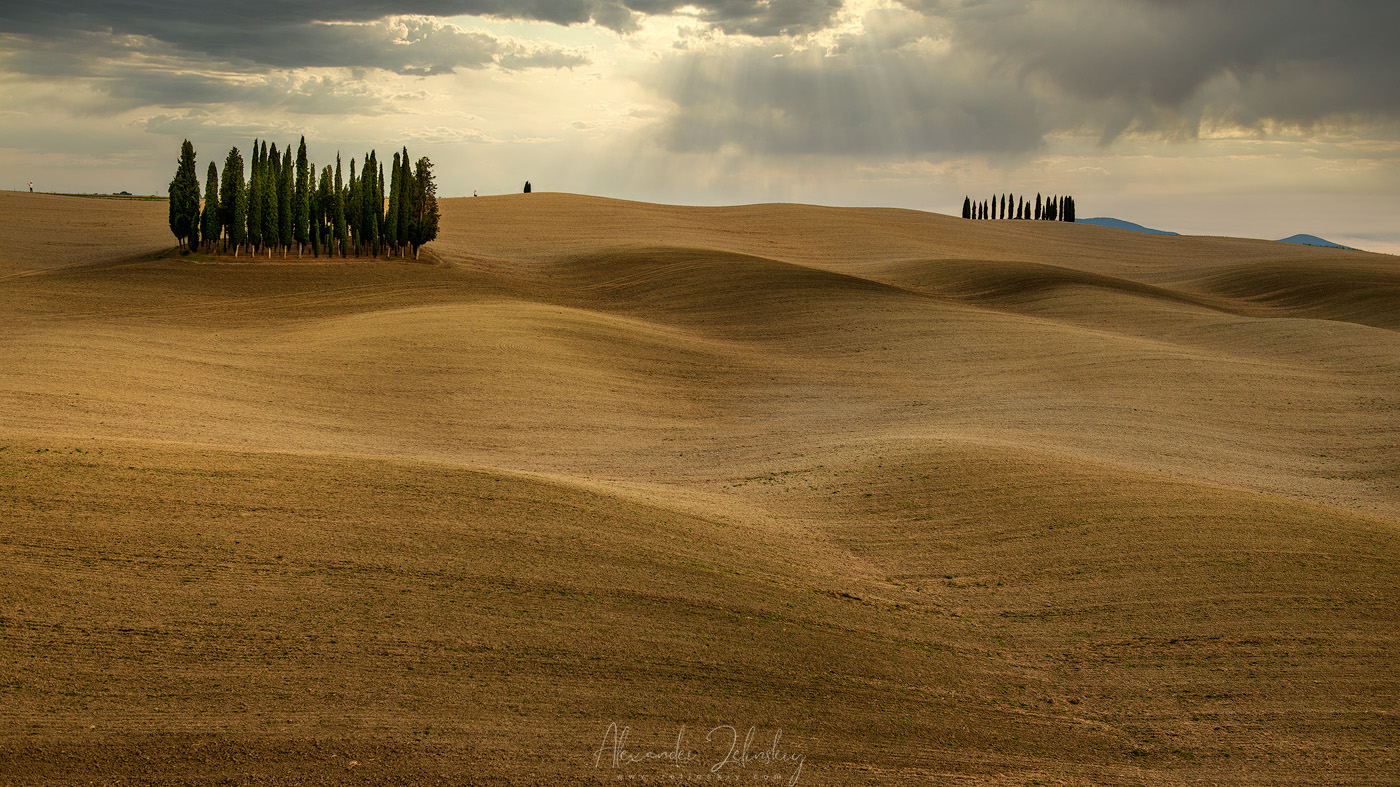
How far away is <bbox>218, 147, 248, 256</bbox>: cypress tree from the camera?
42094 mm

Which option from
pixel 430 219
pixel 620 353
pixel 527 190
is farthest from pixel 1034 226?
pixel 620 353

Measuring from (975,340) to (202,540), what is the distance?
27639mm

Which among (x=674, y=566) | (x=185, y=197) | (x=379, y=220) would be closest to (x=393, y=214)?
(x=379, y=220)

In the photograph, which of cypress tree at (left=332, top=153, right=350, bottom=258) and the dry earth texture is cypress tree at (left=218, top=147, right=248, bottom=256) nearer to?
cypress tree at (left=332, top=153, right=350, bottom=258)

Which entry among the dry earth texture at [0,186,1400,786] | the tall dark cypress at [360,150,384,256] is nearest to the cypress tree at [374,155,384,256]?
the tall dark cypress at [360,150,384,256]

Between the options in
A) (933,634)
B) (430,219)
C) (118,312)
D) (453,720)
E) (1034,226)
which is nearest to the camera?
(453,720)

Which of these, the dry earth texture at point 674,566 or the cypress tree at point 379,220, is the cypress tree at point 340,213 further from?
the dry earth texture at point 674,566

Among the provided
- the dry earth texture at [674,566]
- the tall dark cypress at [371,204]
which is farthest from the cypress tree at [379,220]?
the dry earth texture at [674,566]

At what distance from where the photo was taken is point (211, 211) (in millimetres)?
43125

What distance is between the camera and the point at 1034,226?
302 ft

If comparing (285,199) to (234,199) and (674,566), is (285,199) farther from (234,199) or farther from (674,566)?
(674,566)

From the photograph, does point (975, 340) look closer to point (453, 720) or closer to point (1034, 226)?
point (453, 720)

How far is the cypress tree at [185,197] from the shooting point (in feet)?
138

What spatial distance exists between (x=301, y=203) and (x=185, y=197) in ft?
15.6
